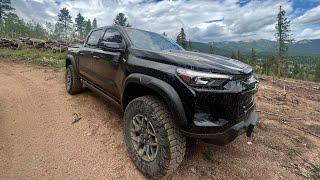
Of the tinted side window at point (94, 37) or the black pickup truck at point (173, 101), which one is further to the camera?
the tinted side window at point (94, 37)

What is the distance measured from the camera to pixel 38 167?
362 centimetres

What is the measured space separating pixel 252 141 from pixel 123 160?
237cm

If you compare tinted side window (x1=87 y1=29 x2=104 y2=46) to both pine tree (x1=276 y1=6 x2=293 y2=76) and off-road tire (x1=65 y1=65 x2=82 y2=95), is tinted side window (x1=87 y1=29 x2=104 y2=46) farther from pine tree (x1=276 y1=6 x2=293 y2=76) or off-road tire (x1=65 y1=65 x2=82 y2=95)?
pine tree (x1=276 y1=6 x2=293 y2=76)

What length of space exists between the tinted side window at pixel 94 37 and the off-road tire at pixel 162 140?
237cm

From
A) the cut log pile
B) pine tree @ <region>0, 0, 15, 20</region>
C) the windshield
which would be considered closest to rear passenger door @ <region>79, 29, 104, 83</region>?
the windshield

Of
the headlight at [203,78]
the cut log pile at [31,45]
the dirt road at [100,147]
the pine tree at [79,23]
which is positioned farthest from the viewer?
the pine tree at [79,23]

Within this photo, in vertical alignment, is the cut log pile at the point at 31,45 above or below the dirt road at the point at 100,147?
above

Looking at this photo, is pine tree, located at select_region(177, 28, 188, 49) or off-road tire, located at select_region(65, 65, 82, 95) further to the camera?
pine tree, located at select_region(177, 28, 188, 49)

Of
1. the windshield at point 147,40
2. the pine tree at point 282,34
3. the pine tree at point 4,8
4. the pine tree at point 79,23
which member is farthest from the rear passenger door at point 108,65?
the pine tree at point 79,23

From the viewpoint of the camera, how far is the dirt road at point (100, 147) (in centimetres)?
363

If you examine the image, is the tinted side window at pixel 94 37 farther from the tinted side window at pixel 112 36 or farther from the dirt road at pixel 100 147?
the dirt road at pixel 100 147

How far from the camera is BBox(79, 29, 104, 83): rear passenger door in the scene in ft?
17.3

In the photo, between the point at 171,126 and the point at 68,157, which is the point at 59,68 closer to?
the point at 68,157

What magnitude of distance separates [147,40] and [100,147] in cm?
A: 196
